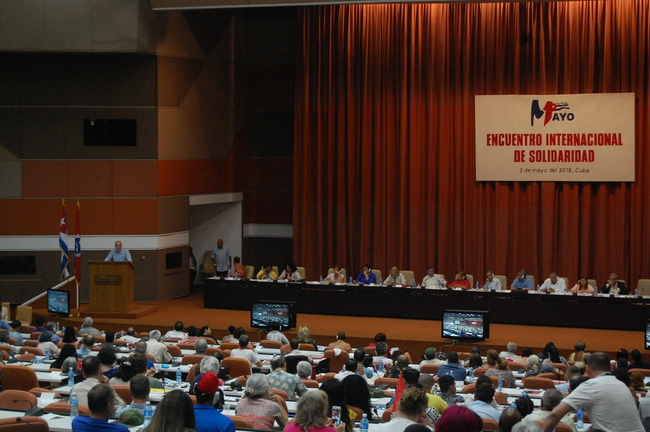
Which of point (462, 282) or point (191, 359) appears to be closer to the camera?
point (191, 359)

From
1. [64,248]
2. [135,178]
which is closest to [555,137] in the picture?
[135,178]

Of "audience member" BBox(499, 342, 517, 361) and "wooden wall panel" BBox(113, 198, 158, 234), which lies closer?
"audience member" BBox(499, 342, 517, 361)

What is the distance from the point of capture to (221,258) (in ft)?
58.1

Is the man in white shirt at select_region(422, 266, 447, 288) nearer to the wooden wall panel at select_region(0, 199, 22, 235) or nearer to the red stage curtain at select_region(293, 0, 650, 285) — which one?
the red stage curtain at select_region(293, 0, 650, 285)

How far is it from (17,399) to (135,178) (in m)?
10.1

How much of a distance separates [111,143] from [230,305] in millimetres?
4057

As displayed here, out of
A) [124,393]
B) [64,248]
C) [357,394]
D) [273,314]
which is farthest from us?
[64,248]

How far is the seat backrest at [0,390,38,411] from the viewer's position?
6492 millimetres

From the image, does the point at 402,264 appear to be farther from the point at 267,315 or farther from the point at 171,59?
the point at 171,59

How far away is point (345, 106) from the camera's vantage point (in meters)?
17.8

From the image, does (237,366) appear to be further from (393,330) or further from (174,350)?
(393,330)

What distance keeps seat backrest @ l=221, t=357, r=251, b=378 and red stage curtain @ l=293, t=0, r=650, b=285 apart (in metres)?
8.99

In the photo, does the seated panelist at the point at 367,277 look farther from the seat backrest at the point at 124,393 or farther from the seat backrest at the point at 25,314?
the seat backrest at the point at 124,393

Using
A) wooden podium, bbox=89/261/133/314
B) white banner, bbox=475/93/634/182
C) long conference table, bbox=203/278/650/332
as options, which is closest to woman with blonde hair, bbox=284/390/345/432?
long conference table, bbox=203/278/650/332
